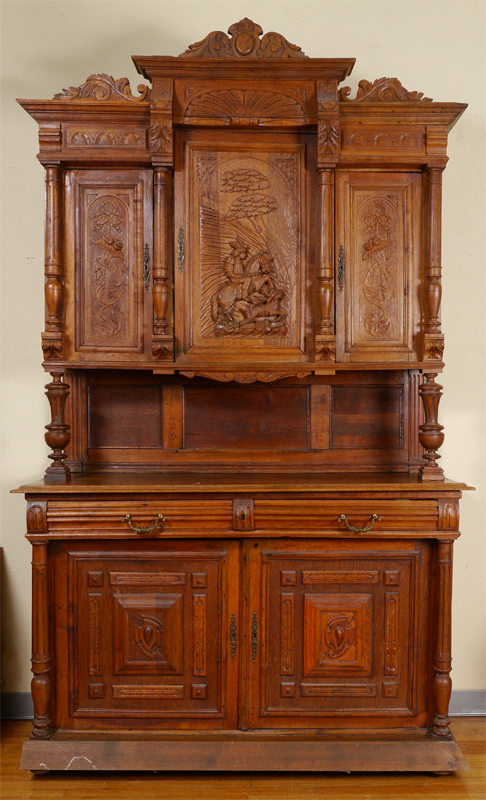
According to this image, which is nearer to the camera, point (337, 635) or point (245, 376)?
point (337, 635)

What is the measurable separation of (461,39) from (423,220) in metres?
1.14

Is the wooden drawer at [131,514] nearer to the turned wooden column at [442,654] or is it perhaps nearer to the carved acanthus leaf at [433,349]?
the turned wooden column at [442,654]

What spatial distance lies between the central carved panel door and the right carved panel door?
0.18 meters

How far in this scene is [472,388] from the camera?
3.29 m

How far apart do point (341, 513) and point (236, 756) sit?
3.61 ft

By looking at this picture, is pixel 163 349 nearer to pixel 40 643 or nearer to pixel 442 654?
pixel 40 643

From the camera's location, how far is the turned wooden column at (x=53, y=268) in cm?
279

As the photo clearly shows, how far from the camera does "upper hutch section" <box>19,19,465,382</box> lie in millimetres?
2787

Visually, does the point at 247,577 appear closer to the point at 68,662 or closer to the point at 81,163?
the point at 68,662

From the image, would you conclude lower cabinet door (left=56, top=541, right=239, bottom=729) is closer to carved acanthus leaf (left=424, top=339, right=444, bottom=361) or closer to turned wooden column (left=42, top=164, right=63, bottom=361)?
turned wooden column (left=42, top=164, right=63, bottom=361)

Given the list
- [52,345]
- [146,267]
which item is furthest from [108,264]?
[52,345]

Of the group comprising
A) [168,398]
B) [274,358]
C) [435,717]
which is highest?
[274,358]

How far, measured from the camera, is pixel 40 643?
2.61 metres

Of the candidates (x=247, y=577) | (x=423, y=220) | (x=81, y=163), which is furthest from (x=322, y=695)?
(x=81, y=163)
